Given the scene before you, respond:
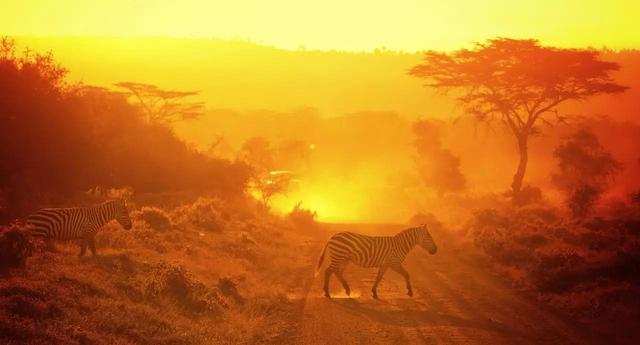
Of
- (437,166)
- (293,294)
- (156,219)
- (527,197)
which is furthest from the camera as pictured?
(437,166)

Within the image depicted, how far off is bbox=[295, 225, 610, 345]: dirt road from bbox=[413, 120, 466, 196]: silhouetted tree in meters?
28.5

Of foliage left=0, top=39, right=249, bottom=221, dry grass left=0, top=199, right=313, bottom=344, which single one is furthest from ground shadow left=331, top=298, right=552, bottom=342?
foliage left=0, top=39, right=249, bottom=221

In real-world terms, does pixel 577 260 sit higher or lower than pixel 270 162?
higher

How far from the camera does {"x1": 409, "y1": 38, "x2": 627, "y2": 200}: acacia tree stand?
37938 millimetres

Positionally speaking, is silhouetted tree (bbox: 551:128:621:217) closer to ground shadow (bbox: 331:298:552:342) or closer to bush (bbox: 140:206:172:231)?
ground shadow (bbox: 331:298:552:342)

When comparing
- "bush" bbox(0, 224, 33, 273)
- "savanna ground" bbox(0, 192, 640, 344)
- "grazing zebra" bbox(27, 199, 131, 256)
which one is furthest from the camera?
"grazing zebra" bbox(27, 199, 131, 256)

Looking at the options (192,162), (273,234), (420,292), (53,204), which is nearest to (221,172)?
(192,162)

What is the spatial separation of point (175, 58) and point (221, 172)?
155m

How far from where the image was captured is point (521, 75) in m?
39.0

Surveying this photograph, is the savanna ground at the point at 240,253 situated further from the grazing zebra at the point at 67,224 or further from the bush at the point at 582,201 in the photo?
the grazing zebra at the point at 67,224

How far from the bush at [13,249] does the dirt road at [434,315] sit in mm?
6456

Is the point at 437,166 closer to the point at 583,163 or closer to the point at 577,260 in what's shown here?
the point at 583,163

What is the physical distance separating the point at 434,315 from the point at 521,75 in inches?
1088

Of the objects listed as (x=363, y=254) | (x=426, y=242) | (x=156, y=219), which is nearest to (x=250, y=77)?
(x=156, y=219)
